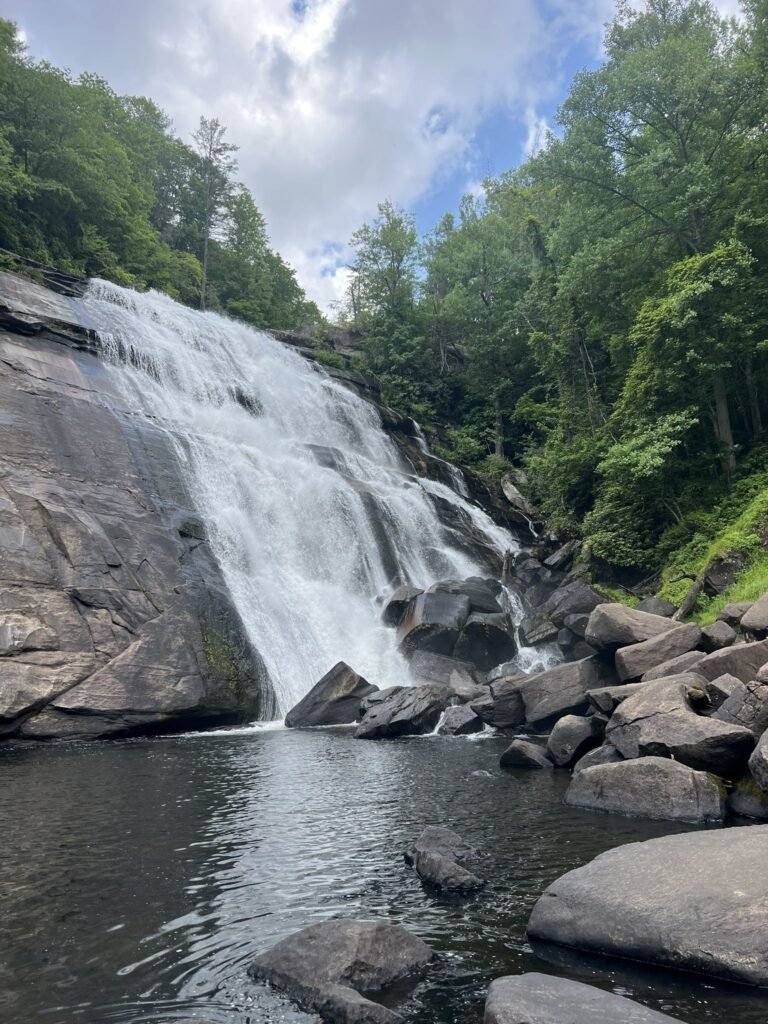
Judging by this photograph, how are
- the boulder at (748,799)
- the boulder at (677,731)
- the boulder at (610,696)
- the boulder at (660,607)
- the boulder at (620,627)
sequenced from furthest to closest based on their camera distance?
the boulder at (660,607) → the boulder at (620,627) → the boulder at (610,696) → the boulder at (677,731) → the boulder at (748,799)

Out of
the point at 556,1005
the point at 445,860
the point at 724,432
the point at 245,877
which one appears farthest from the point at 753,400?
the point at 556,1005

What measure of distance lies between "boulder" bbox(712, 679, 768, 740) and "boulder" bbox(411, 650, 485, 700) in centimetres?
1192

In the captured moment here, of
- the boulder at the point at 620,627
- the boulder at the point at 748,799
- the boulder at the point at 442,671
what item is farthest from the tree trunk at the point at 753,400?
the boulder at the point at 748,799

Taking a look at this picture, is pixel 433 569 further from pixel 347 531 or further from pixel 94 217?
pixel 94 217

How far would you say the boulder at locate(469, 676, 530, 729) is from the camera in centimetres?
1567

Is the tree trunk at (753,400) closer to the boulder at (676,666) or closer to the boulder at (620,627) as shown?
the boulder at (620,627)

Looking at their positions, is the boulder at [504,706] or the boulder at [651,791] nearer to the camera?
the boulder at [651,791]

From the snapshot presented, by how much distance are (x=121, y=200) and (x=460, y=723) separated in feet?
124

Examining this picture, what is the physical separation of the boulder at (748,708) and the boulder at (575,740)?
2.74m

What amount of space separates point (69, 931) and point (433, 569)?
2236 centimetres

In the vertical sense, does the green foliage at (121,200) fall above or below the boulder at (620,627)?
above

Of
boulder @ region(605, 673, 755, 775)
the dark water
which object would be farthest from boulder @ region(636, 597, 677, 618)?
boulder @ region(605, 673, 755, 775)

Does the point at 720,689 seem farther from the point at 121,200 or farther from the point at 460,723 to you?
the point at 121,200

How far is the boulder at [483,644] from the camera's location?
22094 millimetres
